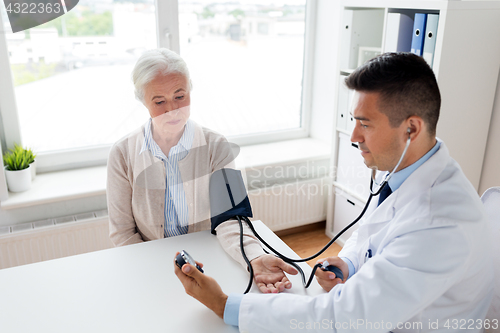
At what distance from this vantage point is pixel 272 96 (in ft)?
9.03

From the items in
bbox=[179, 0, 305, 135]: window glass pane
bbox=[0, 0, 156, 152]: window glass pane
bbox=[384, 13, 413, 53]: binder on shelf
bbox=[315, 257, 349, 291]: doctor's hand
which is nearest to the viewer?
bbox=[315, 257, 349, 291]: doctor's hand

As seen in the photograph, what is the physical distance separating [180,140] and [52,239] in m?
1.11

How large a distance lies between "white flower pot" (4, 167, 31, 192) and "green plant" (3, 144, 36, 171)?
29 millimetres

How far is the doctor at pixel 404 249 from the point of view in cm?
79

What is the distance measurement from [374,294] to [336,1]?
211 centimetres

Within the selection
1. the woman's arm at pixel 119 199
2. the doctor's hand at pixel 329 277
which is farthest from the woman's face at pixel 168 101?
the doctor's hand at pixel 329 277

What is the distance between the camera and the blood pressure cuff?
4.08 feet

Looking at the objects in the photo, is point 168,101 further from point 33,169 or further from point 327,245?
point 33,169

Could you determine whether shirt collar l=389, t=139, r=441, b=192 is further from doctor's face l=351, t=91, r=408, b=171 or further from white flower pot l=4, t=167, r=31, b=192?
white flower pot l=4, t=167, r=31, b=192

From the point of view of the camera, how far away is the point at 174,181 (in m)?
1.28

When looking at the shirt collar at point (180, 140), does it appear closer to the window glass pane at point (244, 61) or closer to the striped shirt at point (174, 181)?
the striped shirt at point (174, 181)

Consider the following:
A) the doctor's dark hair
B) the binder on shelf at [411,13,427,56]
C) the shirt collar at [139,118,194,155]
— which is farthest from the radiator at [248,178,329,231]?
the doctor's dark hair

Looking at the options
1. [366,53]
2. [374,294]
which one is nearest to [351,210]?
[366,53]

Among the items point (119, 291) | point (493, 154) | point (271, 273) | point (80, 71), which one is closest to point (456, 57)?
point (493, 154)
